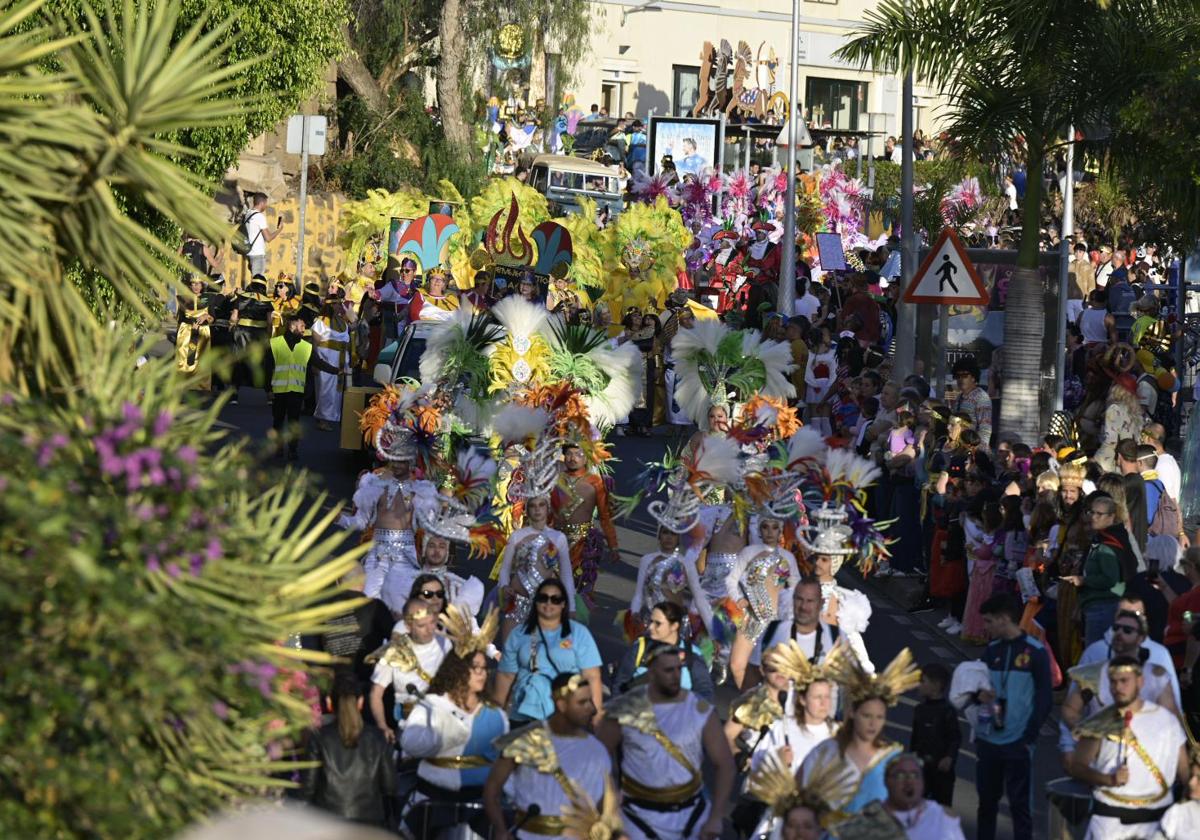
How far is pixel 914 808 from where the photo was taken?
27.0ft

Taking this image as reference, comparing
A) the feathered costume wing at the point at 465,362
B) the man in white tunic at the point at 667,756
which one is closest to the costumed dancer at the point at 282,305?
the feathered costume wing at the point at 465,362

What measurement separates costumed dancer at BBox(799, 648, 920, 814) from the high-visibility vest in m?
14.7

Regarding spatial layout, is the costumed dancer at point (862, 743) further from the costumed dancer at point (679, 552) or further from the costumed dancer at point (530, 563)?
the costumed dancer at point (530, 563)

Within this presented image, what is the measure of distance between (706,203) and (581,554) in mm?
28125

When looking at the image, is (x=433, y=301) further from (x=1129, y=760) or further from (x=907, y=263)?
(x=1129, y=760)

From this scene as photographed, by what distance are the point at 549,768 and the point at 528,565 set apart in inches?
184

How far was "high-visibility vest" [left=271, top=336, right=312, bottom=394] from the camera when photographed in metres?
23.1

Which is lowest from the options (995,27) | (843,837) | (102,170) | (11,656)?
(843,837)

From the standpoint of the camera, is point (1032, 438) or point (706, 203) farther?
point (706, 203)

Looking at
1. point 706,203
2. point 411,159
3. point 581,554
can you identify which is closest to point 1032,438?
point 581,554

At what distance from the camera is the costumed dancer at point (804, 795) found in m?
7.92

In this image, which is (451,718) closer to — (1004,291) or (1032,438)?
(1032,438)

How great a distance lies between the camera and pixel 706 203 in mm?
42500

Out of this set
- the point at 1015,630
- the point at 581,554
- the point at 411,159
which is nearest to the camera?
the point at 1015,630
